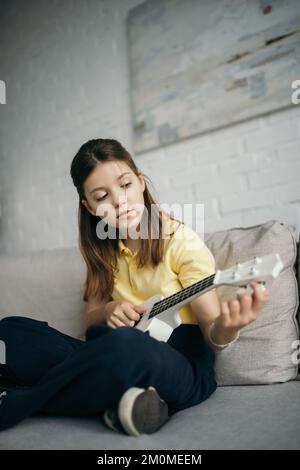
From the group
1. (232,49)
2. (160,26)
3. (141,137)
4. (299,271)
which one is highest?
(160,26)

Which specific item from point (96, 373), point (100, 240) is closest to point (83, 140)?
point (100, 240)

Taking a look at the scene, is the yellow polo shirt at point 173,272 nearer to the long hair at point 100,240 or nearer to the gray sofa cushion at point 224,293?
the long hair at point 100,240

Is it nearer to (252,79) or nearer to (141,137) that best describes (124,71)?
(141,137)

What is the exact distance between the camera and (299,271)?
3.62 ft

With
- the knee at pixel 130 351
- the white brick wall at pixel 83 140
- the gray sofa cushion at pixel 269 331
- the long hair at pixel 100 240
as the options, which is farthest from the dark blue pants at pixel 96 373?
the white brick wall at pixel 83 140

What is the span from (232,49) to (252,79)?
0.16 m

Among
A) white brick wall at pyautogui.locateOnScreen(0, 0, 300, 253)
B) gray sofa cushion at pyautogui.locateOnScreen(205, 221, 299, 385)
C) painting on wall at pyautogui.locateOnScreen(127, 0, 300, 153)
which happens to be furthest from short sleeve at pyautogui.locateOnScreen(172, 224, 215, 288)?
painting on wall at pyautogui.locateOnScreen(127, 0, 300, 153)

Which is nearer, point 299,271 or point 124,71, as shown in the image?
point 299,271

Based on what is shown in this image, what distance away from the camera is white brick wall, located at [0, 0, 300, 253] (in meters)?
1.48

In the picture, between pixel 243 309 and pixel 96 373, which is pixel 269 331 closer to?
pixel 243 309

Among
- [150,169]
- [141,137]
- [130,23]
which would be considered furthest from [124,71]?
[150,169]

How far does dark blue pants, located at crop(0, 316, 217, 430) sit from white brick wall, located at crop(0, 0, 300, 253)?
30.8 inches

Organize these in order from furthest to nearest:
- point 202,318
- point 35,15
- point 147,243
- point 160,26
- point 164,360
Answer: point 35,15, point 160,26, point 147,243, point 202,318, point 164,360
